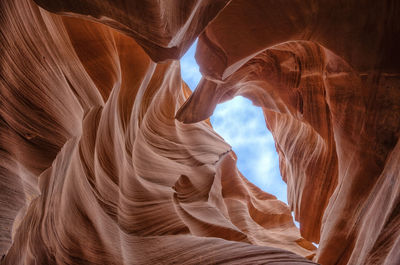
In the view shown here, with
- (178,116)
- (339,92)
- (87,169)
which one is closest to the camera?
(87,169)

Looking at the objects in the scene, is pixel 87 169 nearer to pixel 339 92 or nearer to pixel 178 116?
pixel 178 116

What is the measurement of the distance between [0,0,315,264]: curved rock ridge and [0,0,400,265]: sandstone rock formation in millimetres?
14

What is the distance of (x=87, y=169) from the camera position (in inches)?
128

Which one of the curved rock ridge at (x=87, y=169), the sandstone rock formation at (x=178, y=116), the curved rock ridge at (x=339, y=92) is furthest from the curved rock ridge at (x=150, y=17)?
the curved rock ridge at (x=339, y=92)

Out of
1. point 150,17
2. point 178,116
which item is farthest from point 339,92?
point 178,116

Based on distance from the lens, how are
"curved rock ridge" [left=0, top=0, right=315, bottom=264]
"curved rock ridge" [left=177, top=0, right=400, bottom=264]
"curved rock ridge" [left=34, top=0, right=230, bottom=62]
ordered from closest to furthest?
1. "curved rock ridge" [left=34, top=0, right=230, bottom=62]
2. "curved rock ridge" [left=0, top=0, right=315, bottom=264]
3. "curved rock ridge" [left=177, top=0, right=400, bottom=264]

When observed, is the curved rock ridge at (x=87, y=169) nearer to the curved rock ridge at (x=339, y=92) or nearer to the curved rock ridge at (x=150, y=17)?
the curved rock ridge at (x=150, y=17)

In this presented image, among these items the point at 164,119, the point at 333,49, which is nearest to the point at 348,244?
the point at 333,49

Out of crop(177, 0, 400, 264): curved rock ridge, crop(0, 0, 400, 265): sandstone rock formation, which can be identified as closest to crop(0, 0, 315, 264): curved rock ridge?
crop(0, 0, 400, 265): sandstone rock formation

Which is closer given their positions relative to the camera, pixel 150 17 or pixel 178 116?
pixel 150 17

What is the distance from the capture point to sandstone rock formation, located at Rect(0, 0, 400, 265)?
2.15m

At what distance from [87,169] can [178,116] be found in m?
2.32

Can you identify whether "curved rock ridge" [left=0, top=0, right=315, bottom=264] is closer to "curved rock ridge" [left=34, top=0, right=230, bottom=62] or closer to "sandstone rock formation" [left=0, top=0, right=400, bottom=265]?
"sandstone rock formation" [left=0, top=0, right=400, bottom=265]

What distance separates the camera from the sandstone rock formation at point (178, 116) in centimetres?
215
